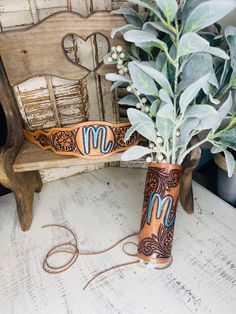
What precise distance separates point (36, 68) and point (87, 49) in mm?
171

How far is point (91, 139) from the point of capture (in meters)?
0.72

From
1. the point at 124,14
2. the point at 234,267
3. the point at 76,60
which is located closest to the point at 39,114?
the point at 76,60

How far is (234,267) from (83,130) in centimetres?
51

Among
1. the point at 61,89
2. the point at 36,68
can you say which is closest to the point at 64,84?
the point at 61,89

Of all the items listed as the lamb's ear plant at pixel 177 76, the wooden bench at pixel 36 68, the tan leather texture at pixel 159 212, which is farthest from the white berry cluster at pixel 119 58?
the tan leather texture at pixel 159 212

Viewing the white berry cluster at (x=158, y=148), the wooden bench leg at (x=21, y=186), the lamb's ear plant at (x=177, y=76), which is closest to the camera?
the lamb's ear plant at (x=177, y=76)

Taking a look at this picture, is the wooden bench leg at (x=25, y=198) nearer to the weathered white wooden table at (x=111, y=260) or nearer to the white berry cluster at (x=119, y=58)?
the weathered white wooden table at (x=111, y=260)

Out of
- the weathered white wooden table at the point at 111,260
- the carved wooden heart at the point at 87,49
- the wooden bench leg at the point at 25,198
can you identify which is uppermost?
the carved wooden heart at the point at 87,49

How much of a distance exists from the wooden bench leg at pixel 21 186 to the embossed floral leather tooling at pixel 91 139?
0.43ft

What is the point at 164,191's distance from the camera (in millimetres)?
656

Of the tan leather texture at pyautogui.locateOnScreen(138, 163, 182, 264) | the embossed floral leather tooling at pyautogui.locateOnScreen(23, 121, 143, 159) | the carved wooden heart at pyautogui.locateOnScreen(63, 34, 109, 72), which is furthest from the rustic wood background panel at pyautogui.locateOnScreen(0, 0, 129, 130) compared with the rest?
the tan leather texture at pyautogui.locateOnScreen(138, 163, 182, 264)

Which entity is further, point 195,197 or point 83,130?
point 195,197

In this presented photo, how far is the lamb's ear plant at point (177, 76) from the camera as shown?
0.49 m

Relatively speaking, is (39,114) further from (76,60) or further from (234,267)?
(234,267)
